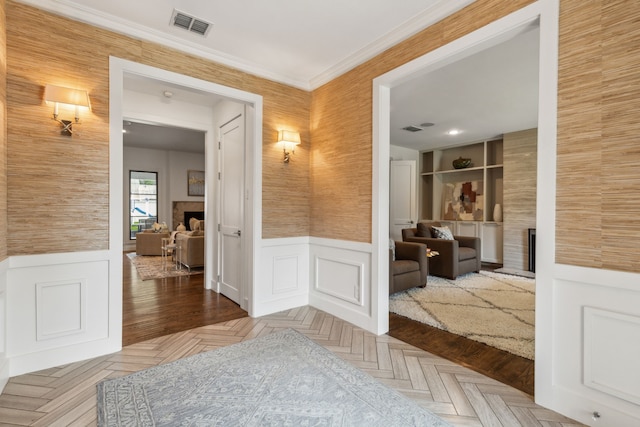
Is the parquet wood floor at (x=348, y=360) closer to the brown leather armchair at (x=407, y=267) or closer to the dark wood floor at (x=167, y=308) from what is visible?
the dark wood floor at (x=167, y=308)

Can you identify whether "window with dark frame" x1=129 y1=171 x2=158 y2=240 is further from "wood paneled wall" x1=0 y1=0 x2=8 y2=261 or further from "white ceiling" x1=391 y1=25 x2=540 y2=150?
"wood paneled wall" x1=0 y1=0 x2=8 y2=261

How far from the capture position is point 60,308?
230 centimetres

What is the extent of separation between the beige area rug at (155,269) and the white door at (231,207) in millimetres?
1695

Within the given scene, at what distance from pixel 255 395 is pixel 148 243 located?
684cm

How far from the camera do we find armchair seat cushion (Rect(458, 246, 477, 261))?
16.5 ft

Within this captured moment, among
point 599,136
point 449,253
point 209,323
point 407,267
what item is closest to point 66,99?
point 209,323

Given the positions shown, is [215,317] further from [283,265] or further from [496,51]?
[496,51]

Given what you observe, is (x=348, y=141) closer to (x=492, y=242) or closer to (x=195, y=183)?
(x=492, y=242)

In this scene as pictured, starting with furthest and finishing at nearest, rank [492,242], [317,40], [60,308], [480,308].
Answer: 1. [492,242]
2. [480,308]
3. [317,40]
4. [60,308]

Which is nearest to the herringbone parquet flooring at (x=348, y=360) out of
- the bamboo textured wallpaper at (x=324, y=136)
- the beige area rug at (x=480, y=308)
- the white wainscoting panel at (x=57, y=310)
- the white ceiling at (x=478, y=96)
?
the white wainscoting panel at (x=57, y=310)

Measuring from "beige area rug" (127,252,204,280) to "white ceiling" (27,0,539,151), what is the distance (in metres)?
3.12

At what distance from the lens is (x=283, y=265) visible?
3545mm

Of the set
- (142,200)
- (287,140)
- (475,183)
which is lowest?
(142,200)

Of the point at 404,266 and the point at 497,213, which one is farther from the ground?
the point at 497,213
